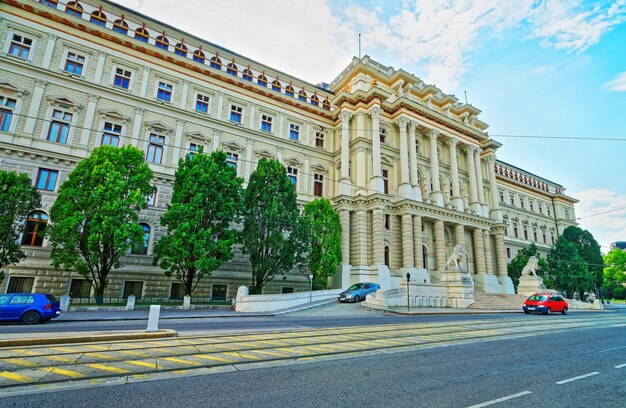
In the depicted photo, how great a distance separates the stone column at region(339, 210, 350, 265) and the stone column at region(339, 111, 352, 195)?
233 cm

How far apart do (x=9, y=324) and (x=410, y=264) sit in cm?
2898

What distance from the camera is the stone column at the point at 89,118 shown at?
949 inches

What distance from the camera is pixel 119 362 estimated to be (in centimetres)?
650

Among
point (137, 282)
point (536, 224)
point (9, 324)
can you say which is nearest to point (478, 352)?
→ point (9, 324)

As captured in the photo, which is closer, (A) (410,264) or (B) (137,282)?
(B) (137,282)

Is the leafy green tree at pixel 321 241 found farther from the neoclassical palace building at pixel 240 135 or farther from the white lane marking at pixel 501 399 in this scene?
the white lane marking at pixel 501 399

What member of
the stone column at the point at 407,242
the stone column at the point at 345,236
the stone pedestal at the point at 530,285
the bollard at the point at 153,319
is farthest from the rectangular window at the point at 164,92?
the stone pedestal at the point at 530,285

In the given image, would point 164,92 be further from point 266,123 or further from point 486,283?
point 486,283

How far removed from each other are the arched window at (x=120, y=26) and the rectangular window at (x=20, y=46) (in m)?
6.30

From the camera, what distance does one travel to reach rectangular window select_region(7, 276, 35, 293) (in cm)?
1983

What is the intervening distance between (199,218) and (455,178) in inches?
1253

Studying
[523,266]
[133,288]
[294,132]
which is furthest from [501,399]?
[523,266]

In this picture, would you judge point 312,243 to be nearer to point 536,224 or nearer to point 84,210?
point 84,210

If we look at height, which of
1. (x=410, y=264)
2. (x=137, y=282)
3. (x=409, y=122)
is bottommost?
(x=137, y=282)
